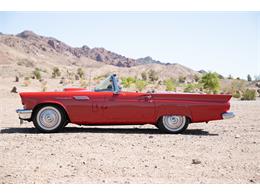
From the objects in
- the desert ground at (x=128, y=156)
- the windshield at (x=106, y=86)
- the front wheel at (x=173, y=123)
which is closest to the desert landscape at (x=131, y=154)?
the desert ground at (x=128, y=156)

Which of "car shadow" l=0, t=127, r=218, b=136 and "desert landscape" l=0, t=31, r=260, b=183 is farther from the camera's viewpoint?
"car shadow" l=0, t=127, r=218, b=136

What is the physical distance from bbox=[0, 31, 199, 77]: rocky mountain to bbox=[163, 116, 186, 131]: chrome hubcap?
69.3 meters

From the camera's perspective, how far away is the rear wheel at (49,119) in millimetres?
9695

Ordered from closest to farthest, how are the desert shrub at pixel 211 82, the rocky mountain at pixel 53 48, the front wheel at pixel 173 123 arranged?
the front wheel at pixel 173 123
the desert shrub at pixel 211 82
the rocky mountain at pixel 53 48

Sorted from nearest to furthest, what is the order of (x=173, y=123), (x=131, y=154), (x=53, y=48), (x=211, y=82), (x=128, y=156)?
(x=128, y=156) → (x=131, y=154) → (x=173, y=123) → (x=211, y=82) → (x=53, y=48)

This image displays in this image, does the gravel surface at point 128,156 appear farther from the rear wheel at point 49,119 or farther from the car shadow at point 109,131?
the rear wheel at point 49,119

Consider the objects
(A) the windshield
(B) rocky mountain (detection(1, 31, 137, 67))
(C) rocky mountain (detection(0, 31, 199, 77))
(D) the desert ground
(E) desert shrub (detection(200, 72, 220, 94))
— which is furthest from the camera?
(B) rocky mountain (detection(1, 31, 137, 67))

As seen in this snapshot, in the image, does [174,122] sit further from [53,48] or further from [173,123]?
[53,48]

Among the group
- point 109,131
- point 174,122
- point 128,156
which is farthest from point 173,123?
point 128,156

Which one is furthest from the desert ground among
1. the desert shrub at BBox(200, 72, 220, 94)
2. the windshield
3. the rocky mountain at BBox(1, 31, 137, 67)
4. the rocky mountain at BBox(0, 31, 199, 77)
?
the rocky mountain at BBox(1, 31, 137, 67)

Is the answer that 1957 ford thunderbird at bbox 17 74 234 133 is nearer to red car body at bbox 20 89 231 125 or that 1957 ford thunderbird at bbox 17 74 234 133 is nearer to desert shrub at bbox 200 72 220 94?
red car body at bbox 20 89 231 125

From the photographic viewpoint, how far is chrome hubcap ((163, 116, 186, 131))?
9.82m

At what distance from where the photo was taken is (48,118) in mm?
9703

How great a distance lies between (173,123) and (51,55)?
91538 mm
